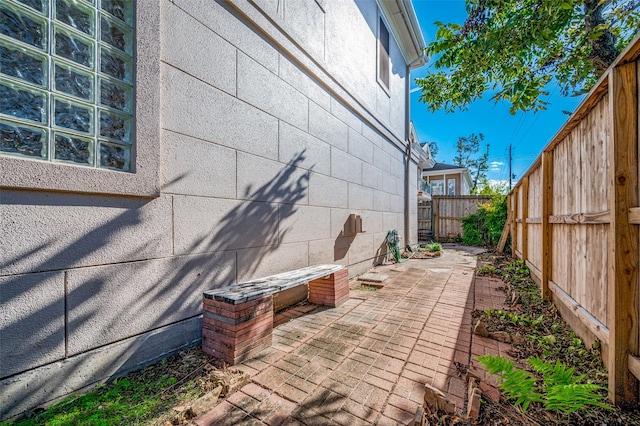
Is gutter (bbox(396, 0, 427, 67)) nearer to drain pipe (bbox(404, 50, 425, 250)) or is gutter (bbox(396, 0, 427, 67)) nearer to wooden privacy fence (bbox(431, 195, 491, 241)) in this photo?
drain pipe (bbox(404, 50, 425, 250))

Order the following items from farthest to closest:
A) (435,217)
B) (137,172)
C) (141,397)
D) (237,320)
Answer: (435,217), (237,320), (137,172), (141,397)

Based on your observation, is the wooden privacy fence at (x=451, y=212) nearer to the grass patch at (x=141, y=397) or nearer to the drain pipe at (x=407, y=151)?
the drain pipe at (x=407, y=151)

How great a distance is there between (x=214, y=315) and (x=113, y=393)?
0.77 metres

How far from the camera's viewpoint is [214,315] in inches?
89.7

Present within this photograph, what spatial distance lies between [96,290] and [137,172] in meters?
0.88

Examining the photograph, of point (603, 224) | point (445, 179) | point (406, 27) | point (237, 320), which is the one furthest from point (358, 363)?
point (445, 179)

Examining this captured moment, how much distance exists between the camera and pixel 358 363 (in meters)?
2.23

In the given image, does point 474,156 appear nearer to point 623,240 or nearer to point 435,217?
point 435,217

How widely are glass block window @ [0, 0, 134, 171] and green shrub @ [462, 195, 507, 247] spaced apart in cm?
1142

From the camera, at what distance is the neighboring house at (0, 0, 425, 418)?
157 centimetres

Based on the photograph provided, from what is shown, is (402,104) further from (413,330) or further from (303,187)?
(413,330)

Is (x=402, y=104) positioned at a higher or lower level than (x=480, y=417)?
higher

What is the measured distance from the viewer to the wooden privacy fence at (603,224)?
1.65 meters

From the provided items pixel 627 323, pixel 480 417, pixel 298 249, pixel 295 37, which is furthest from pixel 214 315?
pixel 295 37
